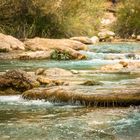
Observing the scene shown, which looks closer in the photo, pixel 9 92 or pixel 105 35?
pixel 9 92

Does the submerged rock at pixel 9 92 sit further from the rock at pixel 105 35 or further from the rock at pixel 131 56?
the rock at pixel 105 35

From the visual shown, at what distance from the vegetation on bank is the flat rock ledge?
20.6 m

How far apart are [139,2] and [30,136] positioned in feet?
115

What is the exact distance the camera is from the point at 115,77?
54.6 feet

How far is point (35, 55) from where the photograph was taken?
2527 cm

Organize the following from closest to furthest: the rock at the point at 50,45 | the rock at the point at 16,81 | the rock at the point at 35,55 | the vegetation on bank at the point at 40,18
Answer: the rock at the point at 16,81
the rock at the point at 35,55
the rock at the point at 50,45
the vegetation on bank at the point at 40,18

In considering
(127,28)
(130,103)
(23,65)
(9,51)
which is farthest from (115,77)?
(127,28)

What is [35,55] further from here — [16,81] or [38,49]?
[16,81]

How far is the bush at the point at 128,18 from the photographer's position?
42.5m

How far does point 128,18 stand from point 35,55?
744 inches

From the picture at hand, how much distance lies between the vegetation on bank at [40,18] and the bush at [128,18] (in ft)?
21.9

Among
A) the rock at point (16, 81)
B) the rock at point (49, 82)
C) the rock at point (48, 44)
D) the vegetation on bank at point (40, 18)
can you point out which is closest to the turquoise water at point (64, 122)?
the rock at point (16, 81)

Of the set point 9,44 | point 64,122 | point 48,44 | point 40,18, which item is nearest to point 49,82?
point 64,122

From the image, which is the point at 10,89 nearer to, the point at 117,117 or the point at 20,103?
the point at 20,103
